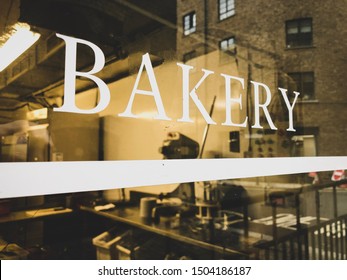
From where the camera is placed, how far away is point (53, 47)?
804 mm

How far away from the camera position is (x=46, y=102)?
31.0 inches

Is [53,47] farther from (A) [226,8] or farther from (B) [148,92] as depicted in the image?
(A) [226,8]

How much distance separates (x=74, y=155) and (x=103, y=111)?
0.54ft

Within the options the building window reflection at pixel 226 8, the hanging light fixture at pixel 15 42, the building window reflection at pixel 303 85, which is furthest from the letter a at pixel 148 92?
the building window reflection at pixel 303 85

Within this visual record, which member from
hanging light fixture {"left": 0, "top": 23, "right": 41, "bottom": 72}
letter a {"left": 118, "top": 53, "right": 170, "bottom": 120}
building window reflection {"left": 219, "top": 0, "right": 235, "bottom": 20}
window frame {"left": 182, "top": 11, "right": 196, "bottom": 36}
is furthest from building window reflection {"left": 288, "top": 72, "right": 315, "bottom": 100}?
hanging light fixture {"left": 0, "top": 23, "right": 41, "bottom": 72}

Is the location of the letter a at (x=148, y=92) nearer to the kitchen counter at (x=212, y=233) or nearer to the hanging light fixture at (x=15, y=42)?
the hanging light fixture at (x=15, y=42)

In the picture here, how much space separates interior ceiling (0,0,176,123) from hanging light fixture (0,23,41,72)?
0.5 inches

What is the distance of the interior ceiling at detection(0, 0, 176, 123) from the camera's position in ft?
2.49

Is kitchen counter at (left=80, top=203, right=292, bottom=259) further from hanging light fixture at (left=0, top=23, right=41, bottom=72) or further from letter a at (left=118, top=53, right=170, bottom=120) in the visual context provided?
hanging light fixture at (left=0, top=23, right=41, bottom=72)

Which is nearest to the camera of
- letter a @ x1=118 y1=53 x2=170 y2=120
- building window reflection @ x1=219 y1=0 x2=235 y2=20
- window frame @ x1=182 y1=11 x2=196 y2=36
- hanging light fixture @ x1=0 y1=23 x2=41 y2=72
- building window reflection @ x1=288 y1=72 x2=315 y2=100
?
hanging light fixture @ x1=0 y1=23 x2=41 y2=72

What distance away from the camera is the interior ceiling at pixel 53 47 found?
76 centimetres

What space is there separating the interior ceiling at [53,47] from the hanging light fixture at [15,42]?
0.01m

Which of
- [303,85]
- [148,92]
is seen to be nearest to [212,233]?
[303,85]
